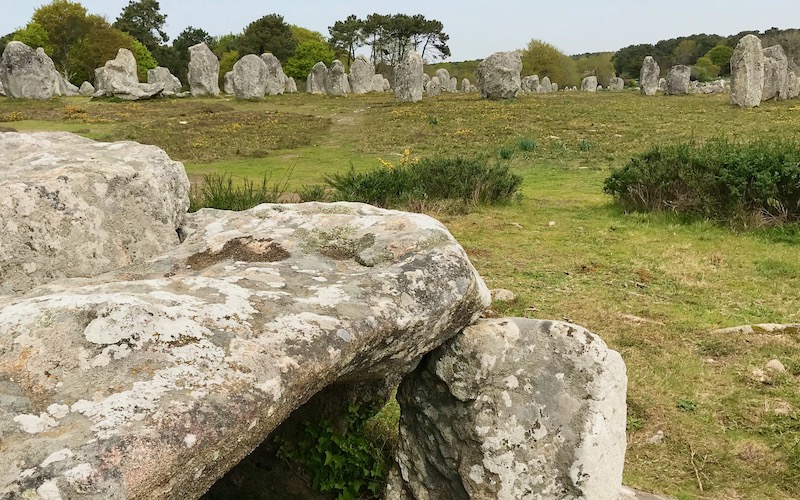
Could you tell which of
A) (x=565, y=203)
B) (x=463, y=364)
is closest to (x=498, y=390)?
(x=463, y=364)

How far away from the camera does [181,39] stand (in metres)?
69.6

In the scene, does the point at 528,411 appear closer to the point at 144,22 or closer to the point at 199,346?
the point at 199,346

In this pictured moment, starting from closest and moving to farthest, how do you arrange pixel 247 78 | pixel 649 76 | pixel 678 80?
pixel 247 78 < pixel 678 80 < pixel 649 76

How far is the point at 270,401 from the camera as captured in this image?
2102 mm

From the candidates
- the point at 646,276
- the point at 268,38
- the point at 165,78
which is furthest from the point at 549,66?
the point at 646,276

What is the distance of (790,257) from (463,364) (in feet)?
20.9

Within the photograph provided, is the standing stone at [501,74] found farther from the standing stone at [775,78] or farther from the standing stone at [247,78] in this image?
the standing stone at [247,78]

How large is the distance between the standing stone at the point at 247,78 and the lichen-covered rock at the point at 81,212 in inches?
1350

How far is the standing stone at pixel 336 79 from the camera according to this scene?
4453 centimetres

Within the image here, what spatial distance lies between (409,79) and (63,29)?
3693cm

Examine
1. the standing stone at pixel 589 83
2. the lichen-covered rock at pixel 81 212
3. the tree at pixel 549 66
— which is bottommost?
the lichen-covered rock at pixel 81 212

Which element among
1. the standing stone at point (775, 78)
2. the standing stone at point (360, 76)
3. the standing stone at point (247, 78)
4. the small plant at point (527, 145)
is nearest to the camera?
the small plant at point (527, 145)

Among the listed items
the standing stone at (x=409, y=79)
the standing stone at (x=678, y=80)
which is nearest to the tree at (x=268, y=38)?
the standing stone at (x=409, y=79)

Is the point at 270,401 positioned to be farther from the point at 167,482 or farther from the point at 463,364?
the point at 463,364
